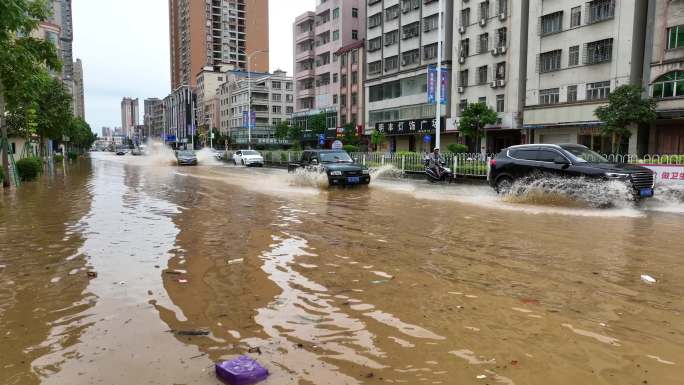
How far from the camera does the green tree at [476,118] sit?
40.6m

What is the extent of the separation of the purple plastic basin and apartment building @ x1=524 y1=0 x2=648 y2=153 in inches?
1355

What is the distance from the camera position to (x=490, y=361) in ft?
11.8

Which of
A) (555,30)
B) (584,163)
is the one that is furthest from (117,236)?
(555,30)

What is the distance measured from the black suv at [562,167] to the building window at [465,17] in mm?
33858

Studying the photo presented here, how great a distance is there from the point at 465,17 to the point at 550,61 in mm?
10843

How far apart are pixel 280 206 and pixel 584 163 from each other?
25.4 feet

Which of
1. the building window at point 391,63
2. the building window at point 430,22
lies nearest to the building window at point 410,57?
the building window at point 391,63

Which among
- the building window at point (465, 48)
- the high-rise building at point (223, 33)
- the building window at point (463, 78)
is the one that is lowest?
the building window at point (463, 78)

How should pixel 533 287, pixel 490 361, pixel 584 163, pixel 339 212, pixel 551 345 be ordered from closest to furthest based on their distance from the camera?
pixel 490 361 → pixel 551 345 → pixel 533 287 → pixel 339 212 → pixel 584 163

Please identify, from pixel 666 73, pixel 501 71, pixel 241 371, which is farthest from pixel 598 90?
pixel 241 371

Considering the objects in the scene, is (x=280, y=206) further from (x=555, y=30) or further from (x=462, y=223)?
(x=555, y=30)

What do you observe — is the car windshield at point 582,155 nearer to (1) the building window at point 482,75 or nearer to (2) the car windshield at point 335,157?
(2) the car windshield at point 335,157

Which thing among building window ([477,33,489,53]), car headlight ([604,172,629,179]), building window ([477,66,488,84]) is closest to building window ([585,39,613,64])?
building window ([477,66,488,84])

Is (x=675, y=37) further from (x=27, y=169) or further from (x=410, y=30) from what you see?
(x=27, y=169)
